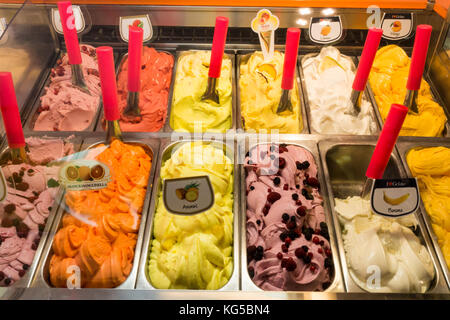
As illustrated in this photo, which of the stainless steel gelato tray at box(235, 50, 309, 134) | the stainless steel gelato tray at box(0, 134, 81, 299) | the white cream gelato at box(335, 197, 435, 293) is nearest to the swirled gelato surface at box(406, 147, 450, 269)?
the white cream gelato at box(335, 197, 435, 293)

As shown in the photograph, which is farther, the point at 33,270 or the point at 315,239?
the point at 315,239

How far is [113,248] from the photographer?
5.64 feet

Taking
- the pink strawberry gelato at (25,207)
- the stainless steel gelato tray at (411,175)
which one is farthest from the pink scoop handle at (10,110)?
the stainless steel gelato tray at (411,175)

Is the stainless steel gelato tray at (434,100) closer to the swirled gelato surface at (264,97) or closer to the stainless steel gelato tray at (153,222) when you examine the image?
the swirled gelato surface at (264,97)

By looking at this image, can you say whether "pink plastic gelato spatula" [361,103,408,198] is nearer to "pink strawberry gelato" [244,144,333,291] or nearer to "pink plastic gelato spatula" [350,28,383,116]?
"pink strawberry gelato" [244,144,333,291]

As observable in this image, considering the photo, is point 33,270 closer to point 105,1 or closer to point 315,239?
point 315,239

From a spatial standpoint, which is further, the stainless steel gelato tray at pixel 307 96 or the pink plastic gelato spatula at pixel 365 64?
the stainless steel gelato tray at pixel 307 96

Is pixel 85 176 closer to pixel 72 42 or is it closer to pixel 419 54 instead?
pixel 72 42

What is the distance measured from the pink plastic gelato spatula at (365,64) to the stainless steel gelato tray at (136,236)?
1.15m

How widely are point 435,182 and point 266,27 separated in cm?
123

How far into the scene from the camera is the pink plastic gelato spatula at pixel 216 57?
2.13 meters

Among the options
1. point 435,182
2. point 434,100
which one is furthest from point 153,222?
point 434,100

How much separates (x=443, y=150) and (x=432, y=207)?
41 cm
